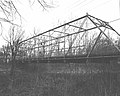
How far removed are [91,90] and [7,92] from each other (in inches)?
341

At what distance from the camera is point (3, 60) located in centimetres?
2983

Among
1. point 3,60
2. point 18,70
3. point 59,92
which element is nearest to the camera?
point 59,92

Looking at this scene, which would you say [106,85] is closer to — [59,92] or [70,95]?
[70,95]

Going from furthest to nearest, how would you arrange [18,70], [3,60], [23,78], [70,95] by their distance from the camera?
[3,60], [18,70], [23,78], [70,95]

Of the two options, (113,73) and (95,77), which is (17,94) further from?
(113,73)

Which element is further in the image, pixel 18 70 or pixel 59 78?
pixel 18 70

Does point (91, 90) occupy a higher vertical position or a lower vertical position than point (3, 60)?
lower

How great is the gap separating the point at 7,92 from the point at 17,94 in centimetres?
133

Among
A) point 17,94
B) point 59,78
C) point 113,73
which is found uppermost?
point 113,73

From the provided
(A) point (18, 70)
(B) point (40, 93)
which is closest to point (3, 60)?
(A) point (18, 70)

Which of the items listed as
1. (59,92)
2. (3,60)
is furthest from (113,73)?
(3,60)

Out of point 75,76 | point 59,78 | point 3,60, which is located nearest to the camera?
point 75,76

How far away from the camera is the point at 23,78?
65.6ft

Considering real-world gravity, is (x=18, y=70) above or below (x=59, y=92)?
above
